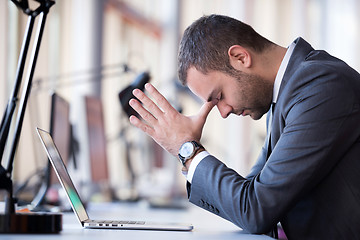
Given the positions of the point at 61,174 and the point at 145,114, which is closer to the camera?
the point at 61,174

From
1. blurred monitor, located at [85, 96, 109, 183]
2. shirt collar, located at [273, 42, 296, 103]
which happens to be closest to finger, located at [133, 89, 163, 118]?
shirt collar, located at [273, 42, 296, 103]

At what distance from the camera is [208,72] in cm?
148

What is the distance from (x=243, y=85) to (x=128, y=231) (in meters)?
0.56

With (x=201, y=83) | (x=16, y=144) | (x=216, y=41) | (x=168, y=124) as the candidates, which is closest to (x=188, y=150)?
(x=168, y=124)

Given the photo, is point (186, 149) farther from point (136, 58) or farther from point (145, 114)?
point (136, 58)

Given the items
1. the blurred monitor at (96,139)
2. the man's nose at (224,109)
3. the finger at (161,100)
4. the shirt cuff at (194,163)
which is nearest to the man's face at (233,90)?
the man's nose at (224,109)

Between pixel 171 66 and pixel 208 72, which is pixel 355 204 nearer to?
pixel 208 72

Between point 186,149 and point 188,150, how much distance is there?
0.01 metres

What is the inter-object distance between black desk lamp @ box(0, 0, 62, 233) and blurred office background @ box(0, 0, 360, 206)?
147 cm

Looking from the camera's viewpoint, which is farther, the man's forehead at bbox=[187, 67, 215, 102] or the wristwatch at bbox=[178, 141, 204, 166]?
the man's forehead at bbox=[187, 67, 215, 102]

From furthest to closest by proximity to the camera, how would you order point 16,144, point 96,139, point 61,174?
point 96,139, point 61,174, point 16,144

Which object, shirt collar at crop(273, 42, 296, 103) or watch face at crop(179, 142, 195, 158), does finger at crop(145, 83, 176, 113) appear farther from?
shirt collar at crop(273, 42, 296, 103)

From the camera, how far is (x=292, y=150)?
1229 mm

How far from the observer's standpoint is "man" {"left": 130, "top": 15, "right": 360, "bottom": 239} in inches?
48.2
